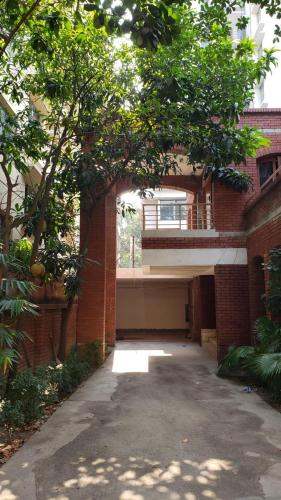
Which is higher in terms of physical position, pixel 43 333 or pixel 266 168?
pixel 266 168

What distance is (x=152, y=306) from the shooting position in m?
19.0

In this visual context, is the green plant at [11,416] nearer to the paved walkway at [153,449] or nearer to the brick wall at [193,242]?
the paved walkway at [153,449]

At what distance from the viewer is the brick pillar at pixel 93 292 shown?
399 inches

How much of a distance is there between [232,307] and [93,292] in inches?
145

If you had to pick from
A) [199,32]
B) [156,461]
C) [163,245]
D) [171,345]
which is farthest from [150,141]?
[171,345]

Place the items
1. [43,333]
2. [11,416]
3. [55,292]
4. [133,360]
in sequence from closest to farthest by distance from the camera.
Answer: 1. [11,416]
2. [43,333]
3. [55,292]
4. [133,360]

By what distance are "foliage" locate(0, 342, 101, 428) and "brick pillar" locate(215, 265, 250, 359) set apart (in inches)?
154

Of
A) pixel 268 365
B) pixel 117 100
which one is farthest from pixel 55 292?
pixel 268 365

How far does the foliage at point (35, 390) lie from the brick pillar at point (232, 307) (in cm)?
392

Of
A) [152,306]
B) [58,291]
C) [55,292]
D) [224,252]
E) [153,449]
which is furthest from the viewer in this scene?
[152,306]

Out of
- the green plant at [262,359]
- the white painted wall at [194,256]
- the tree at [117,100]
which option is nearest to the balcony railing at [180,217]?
the white painted wall at [194,256]

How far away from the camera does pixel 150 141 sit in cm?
772

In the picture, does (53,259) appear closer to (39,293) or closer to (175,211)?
(39,293)

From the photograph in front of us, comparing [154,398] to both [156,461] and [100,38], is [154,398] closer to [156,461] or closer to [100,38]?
[156,461]
